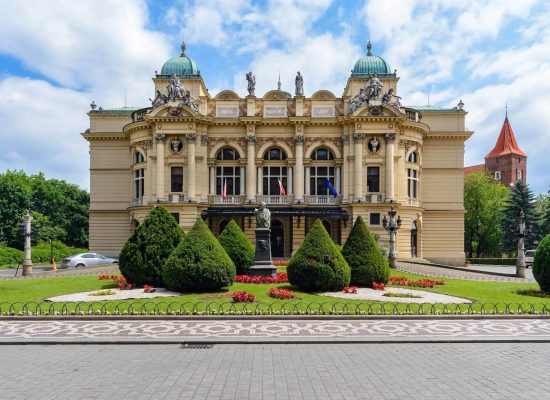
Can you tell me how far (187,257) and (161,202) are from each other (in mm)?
26047

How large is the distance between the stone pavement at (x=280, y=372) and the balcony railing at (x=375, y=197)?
3303 centimetres

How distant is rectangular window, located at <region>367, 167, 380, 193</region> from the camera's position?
46.0 meters

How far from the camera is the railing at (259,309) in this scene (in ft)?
52.4

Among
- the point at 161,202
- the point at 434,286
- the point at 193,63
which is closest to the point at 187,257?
the point at 434,286

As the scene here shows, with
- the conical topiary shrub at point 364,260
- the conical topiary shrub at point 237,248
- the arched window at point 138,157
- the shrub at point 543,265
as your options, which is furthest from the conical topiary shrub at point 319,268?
the arched window at point 138,157

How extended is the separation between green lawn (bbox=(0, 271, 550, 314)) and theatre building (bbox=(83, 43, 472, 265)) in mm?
20609

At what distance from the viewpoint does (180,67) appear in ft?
167

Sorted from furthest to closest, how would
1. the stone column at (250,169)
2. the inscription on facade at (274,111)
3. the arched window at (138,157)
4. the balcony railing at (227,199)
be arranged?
the arched window at (138,157) → the inscription on facade at (274,111) → the balcony railing at (227,199) → the stone column at (250,169)

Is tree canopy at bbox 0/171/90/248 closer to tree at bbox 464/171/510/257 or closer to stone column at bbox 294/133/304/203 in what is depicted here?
stone column at bbox 294/133/304/203

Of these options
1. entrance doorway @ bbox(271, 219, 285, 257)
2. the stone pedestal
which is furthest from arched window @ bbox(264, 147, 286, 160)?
the stone pedestal

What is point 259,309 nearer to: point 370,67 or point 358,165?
point 358,165

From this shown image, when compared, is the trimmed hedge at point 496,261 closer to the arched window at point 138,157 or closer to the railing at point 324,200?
the railing at point 324,200

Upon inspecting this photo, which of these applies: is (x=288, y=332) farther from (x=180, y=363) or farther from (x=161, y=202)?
(x=161, y=202)

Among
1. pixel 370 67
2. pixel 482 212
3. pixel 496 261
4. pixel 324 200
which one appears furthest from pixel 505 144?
pixel 324 200
